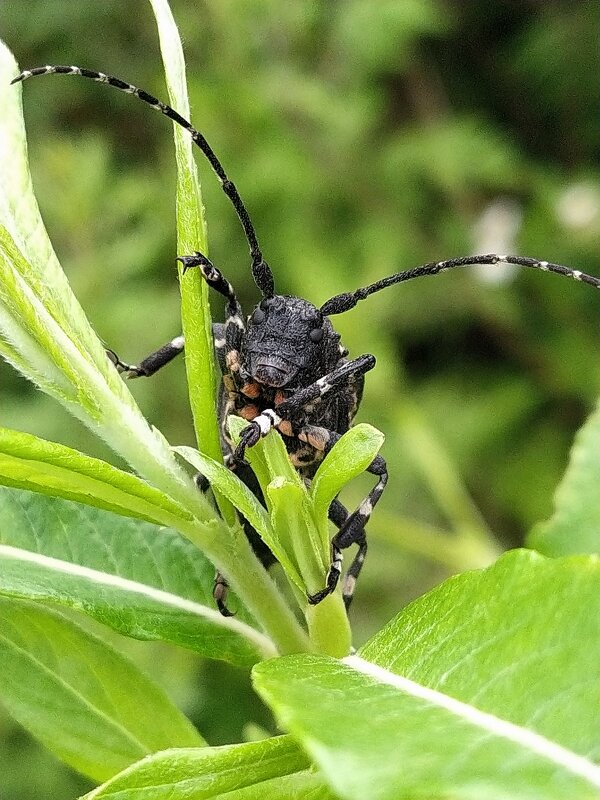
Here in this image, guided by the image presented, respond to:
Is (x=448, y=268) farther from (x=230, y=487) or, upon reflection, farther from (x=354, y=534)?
(x=230, y=487)

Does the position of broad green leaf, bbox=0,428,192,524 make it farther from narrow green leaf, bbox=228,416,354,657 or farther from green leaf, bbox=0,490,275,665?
green leaf, bbox=0,490,275,665

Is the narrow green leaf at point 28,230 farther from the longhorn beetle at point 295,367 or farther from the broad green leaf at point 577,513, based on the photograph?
the broad green leaf at point 577,513

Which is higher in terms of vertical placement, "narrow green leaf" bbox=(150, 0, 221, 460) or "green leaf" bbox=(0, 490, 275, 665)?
"narrow green leaf" bbox=(150, 0, 221, 460)

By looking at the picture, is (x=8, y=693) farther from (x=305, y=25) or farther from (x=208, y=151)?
(x=305, y=25)

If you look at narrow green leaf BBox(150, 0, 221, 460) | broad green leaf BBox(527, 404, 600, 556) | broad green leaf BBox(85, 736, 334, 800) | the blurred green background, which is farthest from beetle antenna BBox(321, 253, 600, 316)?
the blurred green background

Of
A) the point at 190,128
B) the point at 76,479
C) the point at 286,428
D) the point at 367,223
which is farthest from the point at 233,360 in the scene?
the point at 367,223

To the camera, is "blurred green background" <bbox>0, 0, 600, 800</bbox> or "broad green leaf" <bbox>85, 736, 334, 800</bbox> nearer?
"broad green leaf" <bbox>85, 736, 334, 800</bbox>

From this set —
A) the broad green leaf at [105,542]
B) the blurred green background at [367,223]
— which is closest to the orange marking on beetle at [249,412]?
the broad green leaf at [105,542]

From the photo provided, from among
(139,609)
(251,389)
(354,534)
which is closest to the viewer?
(139,609)
